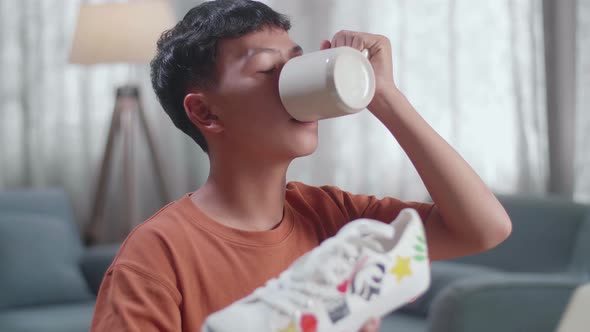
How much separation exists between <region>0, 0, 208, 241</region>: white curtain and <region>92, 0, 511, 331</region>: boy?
263 centimetres

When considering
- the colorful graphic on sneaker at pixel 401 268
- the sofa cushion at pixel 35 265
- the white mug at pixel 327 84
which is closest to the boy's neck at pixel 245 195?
the white mug at pixel 327 84

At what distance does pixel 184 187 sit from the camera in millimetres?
3883

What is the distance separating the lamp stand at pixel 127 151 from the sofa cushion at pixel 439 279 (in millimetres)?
1337

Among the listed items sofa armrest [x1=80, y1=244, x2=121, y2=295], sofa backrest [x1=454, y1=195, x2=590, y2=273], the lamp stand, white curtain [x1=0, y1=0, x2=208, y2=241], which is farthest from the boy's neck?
white curtain [x1=0, y1=0, x2=208, y2=241]

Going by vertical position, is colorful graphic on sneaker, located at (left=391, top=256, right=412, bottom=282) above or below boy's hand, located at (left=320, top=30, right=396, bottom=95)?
below

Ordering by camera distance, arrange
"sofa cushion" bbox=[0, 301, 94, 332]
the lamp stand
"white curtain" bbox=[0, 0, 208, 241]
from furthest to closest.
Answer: "white curtain" bbox=[0, 0, 208, 241] → the lamp stand → "sofa cushion" bbox=[0, 301, 94, 332]

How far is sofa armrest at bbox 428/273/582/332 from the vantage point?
1.99 meters

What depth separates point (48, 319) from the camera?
2725 mm

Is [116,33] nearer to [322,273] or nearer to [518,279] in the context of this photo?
[518,279]

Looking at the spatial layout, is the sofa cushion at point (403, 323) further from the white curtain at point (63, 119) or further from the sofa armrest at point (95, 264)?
the white curtain at point (63, 119)

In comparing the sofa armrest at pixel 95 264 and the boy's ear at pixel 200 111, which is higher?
the boy's ear at pixel 200 111

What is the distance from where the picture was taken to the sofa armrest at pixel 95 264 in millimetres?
3143

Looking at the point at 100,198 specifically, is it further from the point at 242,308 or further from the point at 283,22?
the point at 242,308

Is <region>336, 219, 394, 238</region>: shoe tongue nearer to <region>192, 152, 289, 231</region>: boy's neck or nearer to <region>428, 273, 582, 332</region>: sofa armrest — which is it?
<region>192, 152, 289, 231</region>: boy's neck
